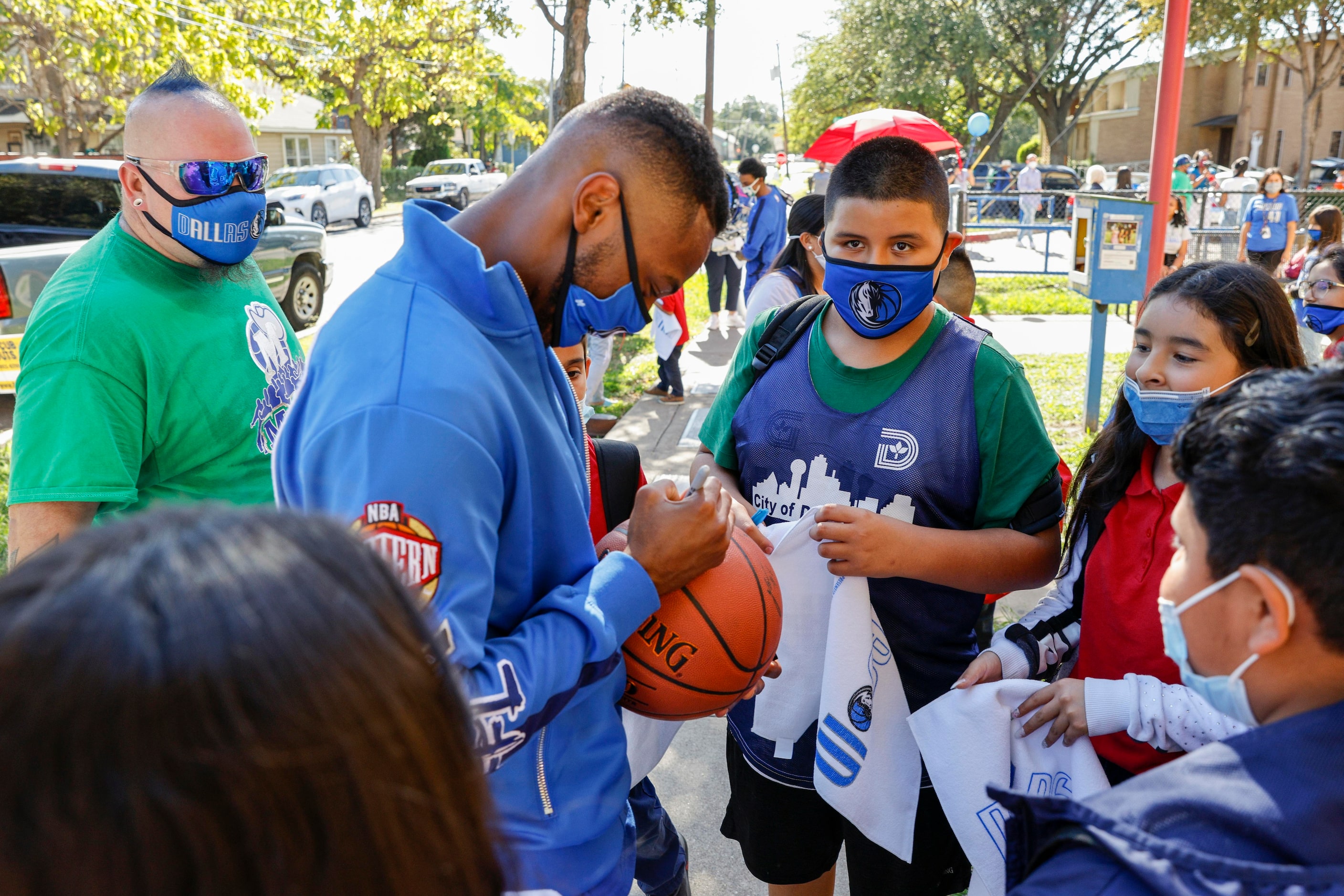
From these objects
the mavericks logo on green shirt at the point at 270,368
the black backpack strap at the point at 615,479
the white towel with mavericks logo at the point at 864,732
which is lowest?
the white towel with mavericks logo at the point at 864,732

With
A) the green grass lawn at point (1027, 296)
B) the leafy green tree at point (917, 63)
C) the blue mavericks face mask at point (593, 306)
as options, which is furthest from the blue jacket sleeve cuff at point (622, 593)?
the leafy green tree at point (917, 63)

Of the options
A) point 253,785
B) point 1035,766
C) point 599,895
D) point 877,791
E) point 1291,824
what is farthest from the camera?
point 877,791

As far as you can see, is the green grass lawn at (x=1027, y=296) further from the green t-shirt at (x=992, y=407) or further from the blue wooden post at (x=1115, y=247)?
the green t-shirt at (x=992, y=407)

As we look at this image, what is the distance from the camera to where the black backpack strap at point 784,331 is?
2668mm

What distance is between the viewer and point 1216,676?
51.9 inches

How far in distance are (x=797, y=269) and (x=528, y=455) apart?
14.6 feet

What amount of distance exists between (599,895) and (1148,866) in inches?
41.3

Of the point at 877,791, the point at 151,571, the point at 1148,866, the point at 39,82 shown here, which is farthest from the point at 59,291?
the point at 39,82

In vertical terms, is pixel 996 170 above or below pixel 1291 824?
above

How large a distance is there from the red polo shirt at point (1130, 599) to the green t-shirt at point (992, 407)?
0.76ft

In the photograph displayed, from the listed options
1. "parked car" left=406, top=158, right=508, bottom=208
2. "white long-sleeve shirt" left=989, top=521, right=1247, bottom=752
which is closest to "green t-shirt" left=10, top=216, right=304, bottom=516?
"white long-sleeve shirt" left=989, top=521, right=1247, bottom=752

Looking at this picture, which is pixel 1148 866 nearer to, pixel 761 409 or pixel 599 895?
pixel 599 895

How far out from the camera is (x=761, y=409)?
2.62m

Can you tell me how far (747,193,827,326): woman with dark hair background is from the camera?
5559 mm
